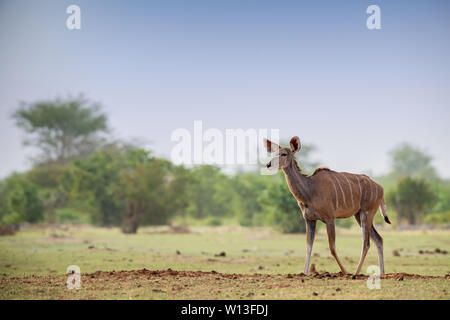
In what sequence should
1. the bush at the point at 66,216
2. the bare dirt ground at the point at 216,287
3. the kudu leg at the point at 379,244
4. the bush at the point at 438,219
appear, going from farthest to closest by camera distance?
the bush at the point at 66,216 → the bush at the point at 438,219 → the kudu leg at the point at 379,244 → the bare dirt ground at the point at 216,287

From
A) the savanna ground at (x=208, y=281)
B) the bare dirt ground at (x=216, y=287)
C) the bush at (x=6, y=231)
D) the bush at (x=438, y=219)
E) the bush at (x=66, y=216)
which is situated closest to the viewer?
the bare dirt ground at (x=216, y=287)

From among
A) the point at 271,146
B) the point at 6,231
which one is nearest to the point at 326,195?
the point at 271,146

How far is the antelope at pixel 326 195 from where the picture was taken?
37.3 feet

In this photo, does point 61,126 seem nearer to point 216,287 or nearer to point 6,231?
point 6,231

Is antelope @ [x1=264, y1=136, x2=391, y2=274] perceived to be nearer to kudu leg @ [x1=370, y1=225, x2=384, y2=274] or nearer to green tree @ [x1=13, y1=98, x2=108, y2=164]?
kudu leg @ [x1=370, y1=225, x2=384, y2=274]

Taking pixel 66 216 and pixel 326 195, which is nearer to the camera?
pixel 326 195

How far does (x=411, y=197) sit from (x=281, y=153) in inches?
1626

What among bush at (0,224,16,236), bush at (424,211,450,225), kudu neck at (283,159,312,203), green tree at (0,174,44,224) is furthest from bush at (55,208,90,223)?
kudu neck at (283,159,312,203)

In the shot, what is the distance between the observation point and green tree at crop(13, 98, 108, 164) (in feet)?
237

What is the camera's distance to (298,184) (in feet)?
37.6

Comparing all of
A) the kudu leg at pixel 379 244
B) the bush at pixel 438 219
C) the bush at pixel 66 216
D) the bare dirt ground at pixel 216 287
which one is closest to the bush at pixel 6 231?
the bush at pixel 66 216

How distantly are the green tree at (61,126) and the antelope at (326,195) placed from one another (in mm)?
66744

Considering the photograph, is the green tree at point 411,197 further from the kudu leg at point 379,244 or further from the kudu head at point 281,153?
the kudu head at point 281,153
